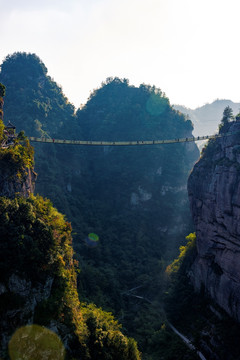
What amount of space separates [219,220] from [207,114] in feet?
392

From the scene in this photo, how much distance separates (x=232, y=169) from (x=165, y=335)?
13.6 metres

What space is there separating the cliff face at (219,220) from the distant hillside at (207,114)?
322 feet

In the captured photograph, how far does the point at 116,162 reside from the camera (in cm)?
5366

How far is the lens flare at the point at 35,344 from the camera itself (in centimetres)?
1227

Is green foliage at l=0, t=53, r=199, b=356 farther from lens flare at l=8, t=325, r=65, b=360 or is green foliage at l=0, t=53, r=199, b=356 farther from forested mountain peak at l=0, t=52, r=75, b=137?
lens flare at l=8, t=325, r=65, b=360

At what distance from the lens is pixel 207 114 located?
132375mm

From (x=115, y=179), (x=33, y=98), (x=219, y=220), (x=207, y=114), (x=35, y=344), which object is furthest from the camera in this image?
(x=207, y=114)

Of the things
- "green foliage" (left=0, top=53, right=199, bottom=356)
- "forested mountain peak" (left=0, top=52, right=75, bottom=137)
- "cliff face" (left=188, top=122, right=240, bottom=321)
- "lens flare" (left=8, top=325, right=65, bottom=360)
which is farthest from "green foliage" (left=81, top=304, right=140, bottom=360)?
"forested mountain peak" (left=0, top=52, right=75, bottom=137)

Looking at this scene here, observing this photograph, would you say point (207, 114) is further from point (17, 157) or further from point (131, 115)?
point (17, 157)

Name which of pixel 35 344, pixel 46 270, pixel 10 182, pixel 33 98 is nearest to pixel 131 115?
pixel 33 98

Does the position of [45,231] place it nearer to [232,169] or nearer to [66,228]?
[66,228]

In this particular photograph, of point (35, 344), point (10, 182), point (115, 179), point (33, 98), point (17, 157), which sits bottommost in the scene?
point (35, 344)

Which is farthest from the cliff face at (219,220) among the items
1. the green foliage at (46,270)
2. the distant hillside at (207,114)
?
the distant hillside at (207,114)

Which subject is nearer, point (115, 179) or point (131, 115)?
point (115, 179)
